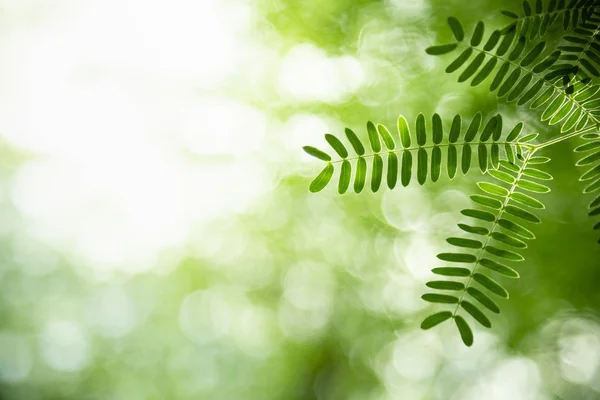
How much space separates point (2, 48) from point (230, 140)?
119 inches

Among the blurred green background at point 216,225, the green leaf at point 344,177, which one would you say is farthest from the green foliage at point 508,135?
the blurred green background at point 216,225

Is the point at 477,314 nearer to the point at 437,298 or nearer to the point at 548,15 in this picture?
the point at 437,298

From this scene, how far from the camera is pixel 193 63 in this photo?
5062 millimetres

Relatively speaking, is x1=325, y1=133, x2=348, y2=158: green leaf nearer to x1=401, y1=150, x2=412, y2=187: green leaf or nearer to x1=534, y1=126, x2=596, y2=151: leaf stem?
x1=401, y1=150, x2=412, y2=187: green leaf

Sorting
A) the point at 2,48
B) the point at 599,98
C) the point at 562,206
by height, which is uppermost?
the point at 599,98

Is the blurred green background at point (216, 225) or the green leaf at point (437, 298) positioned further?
the blurred green background at point (216, 225)

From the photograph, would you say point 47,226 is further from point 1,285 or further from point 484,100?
point 484,100

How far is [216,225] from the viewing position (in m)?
5.18

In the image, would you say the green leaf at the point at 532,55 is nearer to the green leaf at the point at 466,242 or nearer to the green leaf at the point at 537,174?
the green leaf at the point at 537,174

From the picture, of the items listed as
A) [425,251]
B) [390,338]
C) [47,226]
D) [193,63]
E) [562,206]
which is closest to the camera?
[562,206]

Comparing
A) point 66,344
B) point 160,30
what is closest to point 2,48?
point 160,30

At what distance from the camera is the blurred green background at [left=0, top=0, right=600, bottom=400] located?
413cm

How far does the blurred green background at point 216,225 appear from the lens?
13.5ft

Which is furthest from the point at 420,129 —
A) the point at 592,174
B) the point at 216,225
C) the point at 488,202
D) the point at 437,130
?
the point at 216,225
